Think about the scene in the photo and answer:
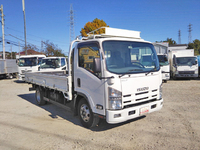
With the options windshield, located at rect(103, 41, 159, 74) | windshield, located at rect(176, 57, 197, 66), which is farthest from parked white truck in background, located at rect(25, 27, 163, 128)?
windshield, located at rect(176, 57, 197, 66)

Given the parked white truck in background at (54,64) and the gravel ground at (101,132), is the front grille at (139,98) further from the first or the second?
the parked white truck in background at (54,64)

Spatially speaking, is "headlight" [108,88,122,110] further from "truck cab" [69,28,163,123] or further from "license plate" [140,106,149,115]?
"license plate" [140,106,149,115]

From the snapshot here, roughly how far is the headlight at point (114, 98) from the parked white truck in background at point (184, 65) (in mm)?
12159

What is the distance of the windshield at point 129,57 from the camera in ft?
13.4

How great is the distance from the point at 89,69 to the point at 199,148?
116 inches

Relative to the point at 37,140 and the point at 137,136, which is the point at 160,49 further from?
the point at 37,140

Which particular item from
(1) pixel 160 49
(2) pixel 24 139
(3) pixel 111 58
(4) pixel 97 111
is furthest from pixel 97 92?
(1) pixel 160 49

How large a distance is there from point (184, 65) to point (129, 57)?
38.4ft

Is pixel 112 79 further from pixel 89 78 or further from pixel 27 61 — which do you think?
pixel 27 61

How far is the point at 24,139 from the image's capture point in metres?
4.35

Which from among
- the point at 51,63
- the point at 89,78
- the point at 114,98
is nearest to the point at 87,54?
the point at 89,78

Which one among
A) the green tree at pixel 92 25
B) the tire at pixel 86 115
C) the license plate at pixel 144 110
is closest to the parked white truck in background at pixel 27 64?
the tire at pixel 86 115

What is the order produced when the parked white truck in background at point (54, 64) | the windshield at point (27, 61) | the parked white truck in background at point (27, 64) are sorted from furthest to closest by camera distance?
the windshield at point (27, 61), the parked white truck in background at point (27, 64), the parked white truck in background at point (54, 64)

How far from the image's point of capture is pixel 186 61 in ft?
48.7
